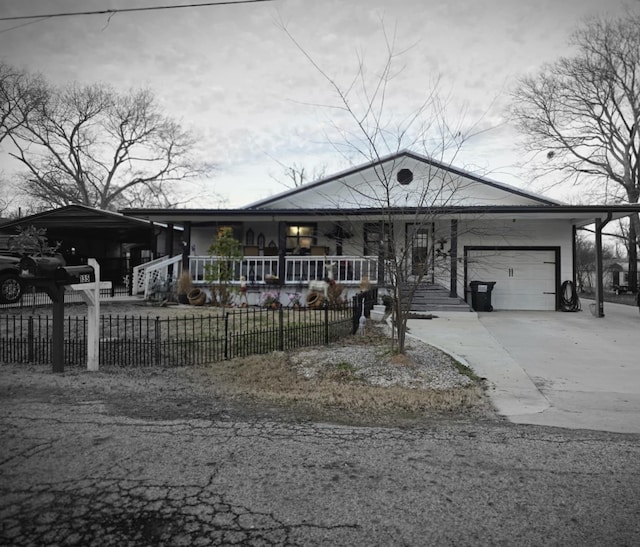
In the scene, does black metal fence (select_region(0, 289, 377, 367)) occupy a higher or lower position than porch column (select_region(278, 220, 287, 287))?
lower

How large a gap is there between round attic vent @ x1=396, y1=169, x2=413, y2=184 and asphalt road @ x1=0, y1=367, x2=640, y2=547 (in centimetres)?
1390

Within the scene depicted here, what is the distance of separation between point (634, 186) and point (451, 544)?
34.5 meters

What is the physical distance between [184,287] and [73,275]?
844 centimetres

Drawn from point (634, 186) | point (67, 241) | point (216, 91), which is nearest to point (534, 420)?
point (216, 91)

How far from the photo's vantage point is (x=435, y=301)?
49.1 ft

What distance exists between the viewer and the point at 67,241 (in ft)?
74.1

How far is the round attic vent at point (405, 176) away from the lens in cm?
1739

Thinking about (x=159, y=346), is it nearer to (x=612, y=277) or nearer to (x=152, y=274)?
(x=152, y=274)

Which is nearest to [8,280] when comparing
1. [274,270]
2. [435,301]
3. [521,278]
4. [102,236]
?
[274,270]

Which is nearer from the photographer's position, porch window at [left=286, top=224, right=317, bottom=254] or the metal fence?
the metal fence

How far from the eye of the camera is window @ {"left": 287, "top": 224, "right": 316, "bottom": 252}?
18.5 meters

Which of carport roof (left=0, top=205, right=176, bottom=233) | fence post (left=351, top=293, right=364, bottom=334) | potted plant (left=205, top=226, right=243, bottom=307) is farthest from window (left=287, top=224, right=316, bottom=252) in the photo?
fence post (left=351, top=293, right=364, bottom=334)

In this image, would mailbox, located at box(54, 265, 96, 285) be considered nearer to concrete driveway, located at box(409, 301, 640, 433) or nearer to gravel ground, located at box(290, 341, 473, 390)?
gravel ground, located at box(290, 341, 473, 390)

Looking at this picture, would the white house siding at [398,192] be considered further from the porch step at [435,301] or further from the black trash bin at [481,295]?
the porch step at [435,301]
